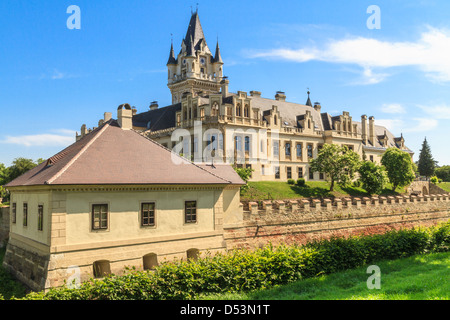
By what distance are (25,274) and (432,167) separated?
288 feet

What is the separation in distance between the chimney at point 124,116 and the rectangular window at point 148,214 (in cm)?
Result: 560

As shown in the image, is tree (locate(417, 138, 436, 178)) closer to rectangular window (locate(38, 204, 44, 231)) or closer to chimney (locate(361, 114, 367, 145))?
chimney (locate(361, 114, 367, 145))

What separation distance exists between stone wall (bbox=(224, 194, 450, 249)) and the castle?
15816mm

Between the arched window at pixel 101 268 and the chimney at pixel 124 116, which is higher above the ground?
the chimney at pixel 124 116

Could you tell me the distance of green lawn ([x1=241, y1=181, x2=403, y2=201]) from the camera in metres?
42.3

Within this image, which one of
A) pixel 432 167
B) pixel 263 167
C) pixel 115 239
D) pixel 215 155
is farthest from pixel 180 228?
pixel 432 167

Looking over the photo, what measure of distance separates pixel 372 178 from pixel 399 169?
973 cm

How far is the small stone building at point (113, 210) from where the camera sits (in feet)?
61.1

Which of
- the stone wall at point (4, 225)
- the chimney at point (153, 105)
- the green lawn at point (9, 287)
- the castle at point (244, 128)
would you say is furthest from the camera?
the chimney at point (153, 105)

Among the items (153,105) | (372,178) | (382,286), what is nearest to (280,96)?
(372,178)

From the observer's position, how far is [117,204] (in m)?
20.2

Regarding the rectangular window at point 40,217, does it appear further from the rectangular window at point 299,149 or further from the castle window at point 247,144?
the rectangular window at point 299,149

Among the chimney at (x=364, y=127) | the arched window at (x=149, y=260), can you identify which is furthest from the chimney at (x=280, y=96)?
the arched window at (x=149, y=260)
